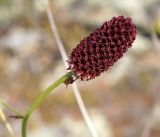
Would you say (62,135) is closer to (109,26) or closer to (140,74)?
(140,74)

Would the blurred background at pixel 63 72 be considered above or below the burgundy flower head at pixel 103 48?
above

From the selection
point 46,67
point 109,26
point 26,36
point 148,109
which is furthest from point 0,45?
point 109,26

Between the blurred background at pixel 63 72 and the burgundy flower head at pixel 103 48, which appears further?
the blurred background at pixel 63 72

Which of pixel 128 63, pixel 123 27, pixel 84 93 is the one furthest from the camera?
pixel 128 63

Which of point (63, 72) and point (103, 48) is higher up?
point (63, 72)

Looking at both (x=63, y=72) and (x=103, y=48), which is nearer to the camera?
(x=103, y=48)
